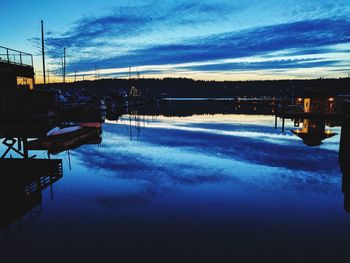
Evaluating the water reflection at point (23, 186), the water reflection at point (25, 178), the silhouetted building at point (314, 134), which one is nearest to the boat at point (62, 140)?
the water reflection at point (25, 178)

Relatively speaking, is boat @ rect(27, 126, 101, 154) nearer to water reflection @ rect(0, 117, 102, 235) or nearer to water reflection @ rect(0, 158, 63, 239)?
water reflection @ rect(0, 117, 102, 235)

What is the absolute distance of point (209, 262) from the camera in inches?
377

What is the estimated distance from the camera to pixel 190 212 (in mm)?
13406

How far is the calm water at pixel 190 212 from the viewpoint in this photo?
10266 millimetres

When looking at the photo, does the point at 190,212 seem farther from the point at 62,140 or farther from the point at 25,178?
the point at 62,140

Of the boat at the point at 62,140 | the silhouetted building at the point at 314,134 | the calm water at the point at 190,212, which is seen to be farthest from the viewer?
the silhouetted building at the point at 314,134

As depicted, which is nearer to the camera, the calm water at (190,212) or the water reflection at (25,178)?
the calm water at (190,212)

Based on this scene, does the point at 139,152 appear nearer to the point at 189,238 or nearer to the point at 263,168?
the point at 263,168

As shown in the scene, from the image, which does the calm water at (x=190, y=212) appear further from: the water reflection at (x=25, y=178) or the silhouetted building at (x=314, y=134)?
the silhouetted building at (x=314, y=134)

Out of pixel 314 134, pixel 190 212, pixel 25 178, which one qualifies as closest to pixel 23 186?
pixel 25 178

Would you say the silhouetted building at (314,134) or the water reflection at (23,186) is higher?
the silhouetted building at (314,134)

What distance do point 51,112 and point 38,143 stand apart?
49.2ft

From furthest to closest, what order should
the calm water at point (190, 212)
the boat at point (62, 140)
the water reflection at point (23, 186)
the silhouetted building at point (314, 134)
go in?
1. the silhouetted building at point (314, 134)
2. the boat at point (62, 140)
3. the water reflection at point (23, 186)
4. the calm water at point (190, 212)

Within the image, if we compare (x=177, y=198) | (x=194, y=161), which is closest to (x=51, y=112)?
(x=194, y=161)
